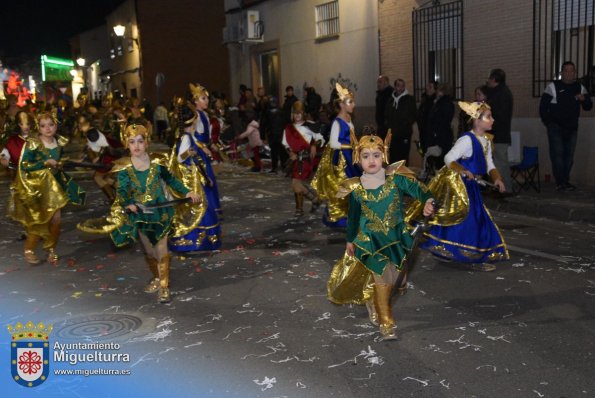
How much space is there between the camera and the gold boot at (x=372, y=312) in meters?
5.55

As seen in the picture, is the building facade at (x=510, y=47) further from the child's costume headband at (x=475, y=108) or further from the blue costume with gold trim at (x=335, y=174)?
the child's costume headband at (x=475, y=108)

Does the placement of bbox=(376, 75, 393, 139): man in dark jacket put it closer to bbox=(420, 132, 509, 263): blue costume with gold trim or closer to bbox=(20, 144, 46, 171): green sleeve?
bbox=(420, 132, 509, 263): blue costume with gold trim

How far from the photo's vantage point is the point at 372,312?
222 inches

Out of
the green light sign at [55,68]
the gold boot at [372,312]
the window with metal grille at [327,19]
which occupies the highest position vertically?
the green light sign at [55,68]

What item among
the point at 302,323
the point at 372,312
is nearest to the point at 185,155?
the point at 302,323

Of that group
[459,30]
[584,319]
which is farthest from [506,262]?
[459,30]

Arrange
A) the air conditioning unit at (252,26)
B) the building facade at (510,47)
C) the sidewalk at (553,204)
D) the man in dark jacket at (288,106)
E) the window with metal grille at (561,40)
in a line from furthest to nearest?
the air conditioning unit at (252,26) < the man in dark jacket at (288,106) < the building facade at (510,47) < the window with metal grille at (561,40) < the sidewalk at (553,204)

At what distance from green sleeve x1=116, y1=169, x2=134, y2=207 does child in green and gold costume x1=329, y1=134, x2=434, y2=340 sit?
2.24 m

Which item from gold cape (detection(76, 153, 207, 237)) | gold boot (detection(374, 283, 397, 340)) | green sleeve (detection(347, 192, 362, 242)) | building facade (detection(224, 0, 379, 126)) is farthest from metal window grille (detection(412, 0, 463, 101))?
gold boot (detection(374, 283, 397, 340))

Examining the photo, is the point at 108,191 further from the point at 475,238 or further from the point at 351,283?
the point at 351,283

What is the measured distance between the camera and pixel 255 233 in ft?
31.2

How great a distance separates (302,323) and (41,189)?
163 inches

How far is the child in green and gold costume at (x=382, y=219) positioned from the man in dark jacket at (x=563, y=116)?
22.5 ft

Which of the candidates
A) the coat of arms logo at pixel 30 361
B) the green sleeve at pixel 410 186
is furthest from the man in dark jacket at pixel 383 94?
the coat of arms logo at pixel 30 361
